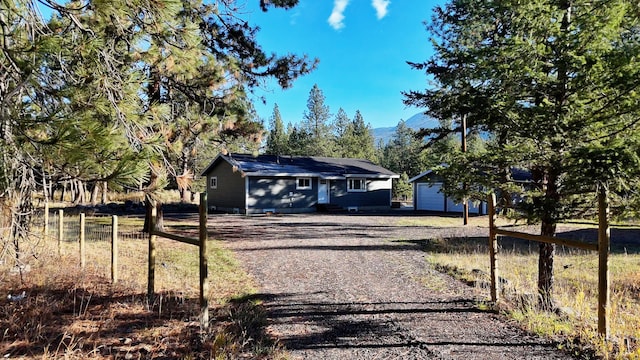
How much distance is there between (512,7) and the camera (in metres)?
5.16

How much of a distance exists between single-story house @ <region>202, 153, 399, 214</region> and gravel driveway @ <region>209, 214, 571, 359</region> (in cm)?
1316

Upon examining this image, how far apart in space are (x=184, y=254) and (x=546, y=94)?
8.12 meters

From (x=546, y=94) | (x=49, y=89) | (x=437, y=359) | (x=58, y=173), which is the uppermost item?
(x=546, y=94)

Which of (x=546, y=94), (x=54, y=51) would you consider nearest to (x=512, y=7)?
(x=546, y=94)

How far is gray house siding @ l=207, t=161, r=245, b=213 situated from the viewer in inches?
920

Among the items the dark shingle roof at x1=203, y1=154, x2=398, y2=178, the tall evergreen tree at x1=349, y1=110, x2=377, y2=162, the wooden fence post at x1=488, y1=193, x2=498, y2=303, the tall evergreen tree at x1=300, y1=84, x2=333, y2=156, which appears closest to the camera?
the wooden fence post at x1=488, y1=193, x2=498, y2=303

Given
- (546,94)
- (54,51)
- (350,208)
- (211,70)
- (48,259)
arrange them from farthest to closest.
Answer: (350,208) < (211,70) < (48,259) < (546,94) < (54,51)

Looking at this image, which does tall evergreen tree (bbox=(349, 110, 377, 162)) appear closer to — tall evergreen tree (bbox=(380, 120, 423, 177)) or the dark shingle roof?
tall evergreen tree (bbox=(380, 120, 423, 177))

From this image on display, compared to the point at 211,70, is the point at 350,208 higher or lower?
lower

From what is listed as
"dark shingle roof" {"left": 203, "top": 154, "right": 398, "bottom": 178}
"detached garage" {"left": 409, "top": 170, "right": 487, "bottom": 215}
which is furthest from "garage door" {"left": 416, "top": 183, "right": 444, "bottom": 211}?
"dark shingle roof" {"left": 203, "top": 154, "right": 398, "bottom": 178}

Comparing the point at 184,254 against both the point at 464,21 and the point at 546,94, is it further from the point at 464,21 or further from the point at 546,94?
the point at 464,21

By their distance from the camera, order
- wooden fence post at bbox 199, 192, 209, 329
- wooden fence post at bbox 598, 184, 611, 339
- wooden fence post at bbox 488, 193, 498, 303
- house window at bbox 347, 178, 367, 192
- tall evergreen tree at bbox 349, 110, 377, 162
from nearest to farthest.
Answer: wooden fence post at bbox 598, 184, 611, 339 → wooden fence post at bbox 199, 192, 209, 329 → wooden fence post at bbox 488, 193, 498, 303 → house window at bbox 347, 178, 367, 192 → tall evergreen tree at bbox 349, 110, 377, 162

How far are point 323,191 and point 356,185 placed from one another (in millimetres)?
2750

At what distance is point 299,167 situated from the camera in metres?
25.8
